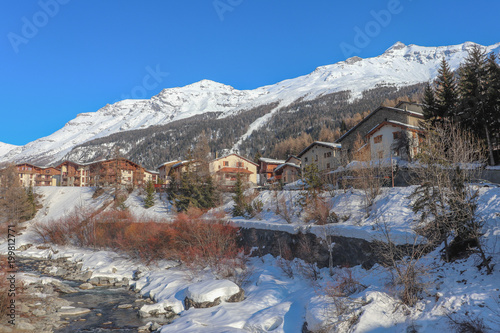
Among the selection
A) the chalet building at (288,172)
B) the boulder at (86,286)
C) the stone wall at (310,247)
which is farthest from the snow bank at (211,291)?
the chalet building at (288,172)

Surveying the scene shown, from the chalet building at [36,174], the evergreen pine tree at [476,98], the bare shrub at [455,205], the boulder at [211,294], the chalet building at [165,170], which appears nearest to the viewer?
the bare shrub at [455,205]

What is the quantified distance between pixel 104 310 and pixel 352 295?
17.3 m

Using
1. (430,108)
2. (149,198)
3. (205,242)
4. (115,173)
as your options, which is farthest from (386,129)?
(115,173)

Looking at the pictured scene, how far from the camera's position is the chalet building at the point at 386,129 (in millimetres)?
41969

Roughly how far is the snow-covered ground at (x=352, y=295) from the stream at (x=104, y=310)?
67.7 inches

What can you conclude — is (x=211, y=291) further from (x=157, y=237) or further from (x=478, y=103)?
(x=478, y=103)

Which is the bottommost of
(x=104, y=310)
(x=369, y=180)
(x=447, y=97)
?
(x=104, y=310)

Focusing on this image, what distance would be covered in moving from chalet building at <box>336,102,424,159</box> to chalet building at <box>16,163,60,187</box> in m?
85.5

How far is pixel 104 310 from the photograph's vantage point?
22.0m

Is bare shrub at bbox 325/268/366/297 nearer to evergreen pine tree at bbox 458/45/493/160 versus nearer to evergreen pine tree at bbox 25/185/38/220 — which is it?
evergreen pine tree at bbox 458/45/493/160

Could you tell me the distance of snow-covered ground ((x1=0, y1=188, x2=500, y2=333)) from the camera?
14359 millimetres

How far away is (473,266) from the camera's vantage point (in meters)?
15.7

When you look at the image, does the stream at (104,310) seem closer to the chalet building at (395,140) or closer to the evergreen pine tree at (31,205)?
the chalet building at (395,140)

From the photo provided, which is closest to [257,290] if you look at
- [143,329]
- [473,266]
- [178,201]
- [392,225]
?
[143,329]
